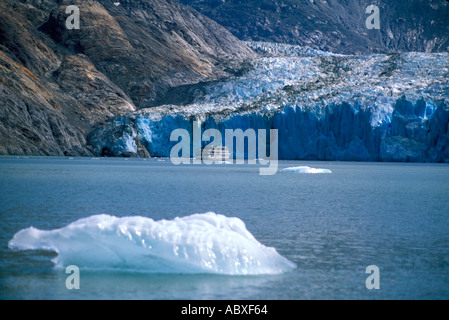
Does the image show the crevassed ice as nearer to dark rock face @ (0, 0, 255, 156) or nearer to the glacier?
the glacier

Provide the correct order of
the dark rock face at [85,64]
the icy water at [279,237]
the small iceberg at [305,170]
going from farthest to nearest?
the dark rock face at [85,64]
the small iceberg at [305,170]
the icy water at [279,237]

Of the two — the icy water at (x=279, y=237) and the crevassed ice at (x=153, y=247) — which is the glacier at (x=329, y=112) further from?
the crevassed ice at (x=153, y=247)

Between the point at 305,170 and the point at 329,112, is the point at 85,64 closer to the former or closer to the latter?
the point at 329,112

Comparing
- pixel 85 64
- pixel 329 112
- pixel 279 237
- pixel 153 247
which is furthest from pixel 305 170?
pixel 85 64

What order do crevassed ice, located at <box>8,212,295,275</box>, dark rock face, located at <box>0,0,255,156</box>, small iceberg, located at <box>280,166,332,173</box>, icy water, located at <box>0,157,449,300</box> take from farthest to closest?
1. dark rock face, located at <box>0,0,255,156</box>
2. small iceberg, located at <box>280,166,332,173</box>
3. crevassed ice, located at <box>8,212,295,275</box>
4. icy water, located at <box>0,157,449,300</box>

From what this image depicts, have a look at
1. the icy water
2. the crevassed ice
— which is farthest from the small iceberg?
the crevassed ice

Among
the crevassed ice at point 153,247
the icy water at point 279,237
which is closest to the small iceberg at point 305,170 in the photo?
the icy water at point 279,237
